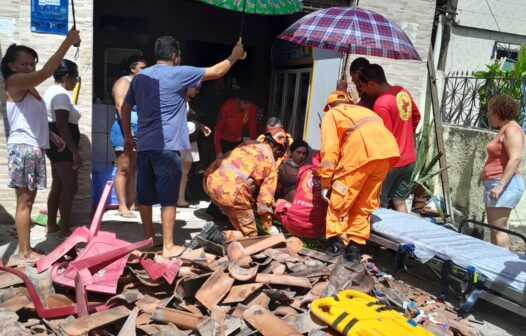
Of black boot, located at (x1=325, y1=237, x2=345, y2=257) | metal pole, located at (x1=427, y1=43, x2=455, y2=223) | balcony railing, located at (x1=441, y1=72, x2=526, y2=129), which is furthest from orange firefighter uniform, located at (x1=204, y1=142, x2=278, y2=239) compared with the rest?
balcony railing, located at (x1=441, y1=72, x2=526, y2=129)

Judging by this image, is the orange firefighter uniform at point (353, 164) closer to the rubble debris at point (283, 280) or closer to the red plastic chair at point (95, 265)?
the rubble debris at point (283, 280)

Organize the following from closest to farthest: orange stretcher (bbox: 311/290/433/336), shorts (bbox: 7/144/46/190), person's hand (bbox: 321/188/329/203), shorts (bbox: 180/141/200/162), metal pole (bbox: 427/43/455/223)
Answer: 1. orange stretcher (bbox: 311/290/433/336)
2. shorts (bbox: 7/144/46/190)
3. person's hand (bbox: 321/188/329/203)
4. shorts (bbox: 180/141/200/162)
5. metal pole (bbox: 427/43/455/223)

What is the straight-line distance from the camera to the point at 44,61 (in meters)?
4.95

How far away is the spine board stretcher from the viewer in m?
3.56

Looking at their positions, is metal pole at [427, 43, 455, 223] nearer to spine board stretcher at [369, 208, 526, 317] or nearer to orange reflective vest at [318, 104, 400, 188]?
spine board stretcher at [369, 208, 526, 317]

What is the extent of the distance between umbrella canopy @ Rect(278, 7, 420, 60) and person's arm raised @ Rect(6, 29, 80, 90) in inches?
90.3

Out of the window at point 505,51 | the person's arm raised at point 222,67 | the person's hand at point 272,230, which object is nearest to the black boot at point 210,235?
the person's hand at point 272,230

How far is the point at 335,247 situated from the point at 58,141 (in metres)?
2.87

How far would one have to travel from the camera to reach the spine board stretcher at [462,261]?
356 cm

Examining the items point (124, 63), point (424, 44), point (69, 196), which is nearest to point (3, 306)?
point (69, 196)

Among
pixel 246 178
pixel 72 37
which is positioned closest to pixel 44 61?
pixel 72 37

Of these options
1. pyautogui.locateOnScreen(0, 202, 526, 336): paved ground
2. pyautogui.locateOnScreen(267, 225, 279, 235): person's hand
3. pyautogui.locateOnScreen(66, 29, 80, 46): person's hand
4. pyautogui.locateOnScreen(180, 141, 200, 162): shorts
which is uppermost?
pyautogui.locateOnScreen(66, 29, 80, 46): person's hand

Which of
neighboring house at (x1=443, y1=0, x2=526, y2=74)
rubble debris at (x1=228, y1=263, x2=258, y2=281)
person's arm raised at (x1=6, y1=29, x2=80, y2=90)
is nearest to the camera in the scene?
rubble debris at (x1=228, y1=263, x2=258, y2=281)

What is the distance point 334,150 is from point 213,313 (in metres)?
1.81
